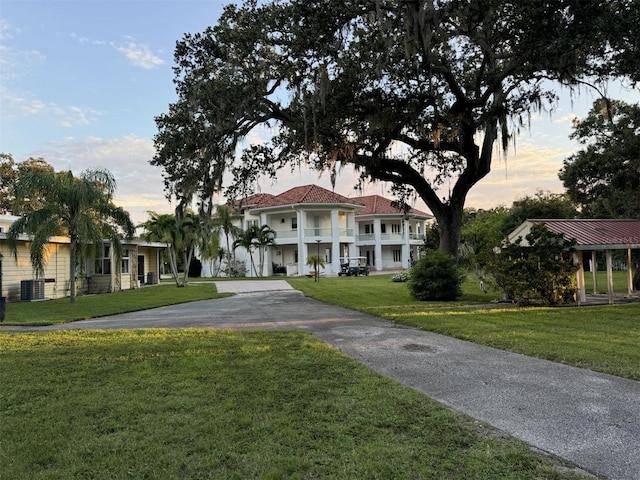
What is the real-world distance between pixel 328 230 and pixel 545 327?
3185cm

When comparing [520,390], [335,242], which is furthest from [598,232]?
[335,242]

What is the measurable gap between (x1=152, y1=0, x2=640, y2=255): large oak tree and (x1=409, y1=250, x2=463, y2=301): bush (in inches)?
124

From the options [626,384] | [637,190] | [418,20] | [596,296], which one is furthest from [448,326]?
[637,190]

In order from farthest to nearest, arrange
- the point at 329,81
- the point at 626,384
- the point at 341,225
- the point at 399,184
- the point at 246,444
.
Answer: the point at 341,225 < the point at 399,184 < the point at 329,81 < the point at 626,384 < the point at 246,444

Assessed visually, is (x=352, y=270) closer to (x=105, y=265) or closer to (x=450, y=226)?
(x=105, y=265)

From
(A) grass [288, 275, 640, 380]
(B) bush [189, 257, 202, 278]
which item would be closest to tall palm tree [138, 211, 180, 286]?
(A) grass [288, 275, 640, 380]

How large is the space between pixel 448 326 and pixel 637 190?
1516cm

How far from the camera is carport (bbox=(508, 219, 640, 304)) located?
13281 mm

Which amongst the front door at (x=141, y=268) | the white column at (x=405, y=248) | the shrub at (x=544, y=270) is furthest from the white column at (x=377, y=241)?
the shrub at (x=544, y=270)

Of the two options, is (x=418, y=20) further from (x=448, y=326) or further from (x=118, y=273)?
(x=118, y=273)

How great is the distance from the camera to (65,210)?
664 inches

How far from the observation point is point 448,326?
30.7ft

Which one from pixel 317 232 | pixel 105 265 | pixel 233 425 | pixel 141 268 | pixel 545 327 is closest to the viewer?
pixel 233 425

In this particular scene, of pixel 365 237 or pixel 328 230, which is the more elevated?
pixel 328 230
